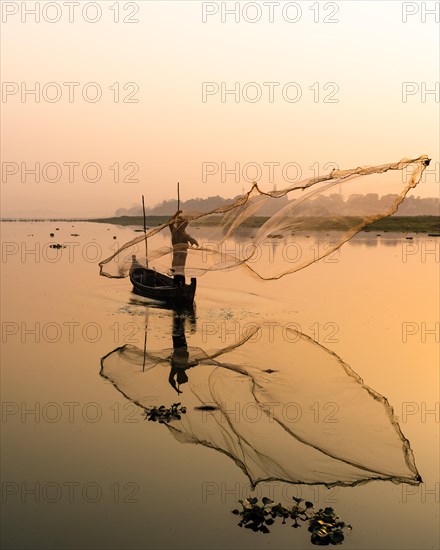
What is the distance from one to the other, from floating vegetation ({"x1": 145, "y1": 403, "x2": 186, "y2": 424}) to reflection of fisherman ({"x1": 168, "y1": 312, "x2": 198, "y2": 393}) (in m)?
1.14

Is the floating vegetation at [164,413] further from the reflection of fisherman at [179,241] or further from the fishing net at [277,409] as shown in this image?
the reflection of fisherman at [179,241]

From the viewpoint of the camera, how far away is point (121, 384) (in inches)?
521

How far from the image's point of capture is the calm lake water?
755 centimetres

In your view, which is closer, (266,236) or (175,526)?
(175,526)

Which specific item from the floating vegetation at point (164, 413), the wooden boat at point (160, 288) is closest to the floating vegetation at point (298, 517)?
the floating vegetation at point (164, 413)

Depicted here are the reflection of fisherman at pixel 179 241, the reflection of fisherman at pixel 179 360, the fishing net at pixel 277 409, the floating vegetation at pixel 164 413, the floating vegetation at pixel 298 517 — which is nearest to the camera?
the floating vegetation at pixel 298 517

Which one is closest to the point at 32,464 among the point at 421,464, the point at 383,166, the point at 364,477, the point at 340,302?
the point at 364,477

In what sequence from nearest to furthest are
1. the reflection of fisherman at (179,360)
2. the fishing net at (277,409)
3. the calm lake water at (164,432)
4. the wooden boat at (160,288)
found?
the calm lake water at (164,432) < the fishing net at (277,409) < the reflection of fisherman at (179,360) < the wooden boat at (160,288)

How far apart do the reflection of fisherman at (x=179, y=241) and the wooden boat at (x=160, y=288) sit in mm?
2668

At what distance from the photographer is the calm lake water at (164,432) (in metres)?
7.55

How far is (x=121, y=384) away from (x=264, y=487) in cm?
549

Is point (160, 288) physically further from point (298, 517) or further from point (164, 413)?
point (298, 517)

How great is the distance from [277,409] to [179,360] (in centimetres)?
405

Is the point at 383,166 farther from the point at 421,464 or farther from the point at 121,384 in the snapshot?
the point at 121,384
